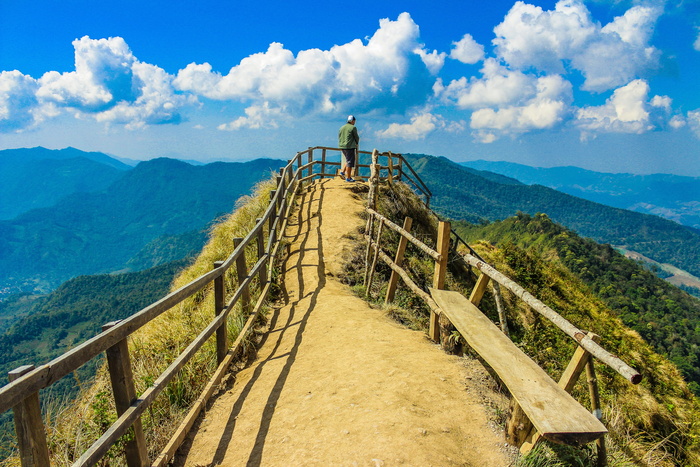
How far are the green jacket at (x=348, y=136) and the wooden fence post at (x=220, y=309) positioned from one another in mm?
9020

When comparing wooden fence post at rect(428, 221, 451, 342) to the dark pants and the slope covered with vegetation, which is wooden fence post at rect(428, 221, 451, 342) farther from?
the dark pants

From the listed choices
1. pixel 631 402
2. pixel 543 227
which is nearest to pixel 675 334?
pixel 543 227

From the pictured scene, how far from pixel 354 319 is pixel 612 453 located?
3.63m

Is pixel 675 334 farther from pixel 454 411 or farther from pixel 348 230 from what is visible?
pixel 454 411

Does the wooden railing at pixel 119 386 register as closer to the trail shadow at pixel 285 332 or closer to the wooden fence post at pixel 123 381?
the wooden fence post at pixel 123 381

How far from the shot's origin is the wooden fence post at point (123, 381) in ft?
8.66

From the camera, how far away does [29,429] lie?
6.33 feet

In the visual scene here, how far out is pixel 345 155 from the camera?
13.9 meters

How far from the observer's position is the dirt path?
3064mm

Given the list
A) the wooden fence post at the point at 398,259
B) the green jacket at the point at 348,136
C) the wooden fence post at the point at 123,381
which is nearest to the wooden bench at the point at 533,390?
the wooden fence post at the point at 398,259

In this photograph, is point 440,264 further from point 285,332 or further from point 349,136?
point 349,136

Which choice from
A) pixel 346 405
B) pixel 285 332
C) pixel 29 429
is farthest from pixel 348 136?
pixel 29 429

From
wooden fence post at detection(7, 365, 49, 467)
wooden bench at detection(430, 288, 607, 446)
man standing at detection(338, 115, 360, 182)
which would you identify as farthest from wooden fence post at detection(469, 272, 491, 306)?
man standing at detection(338, 115, 360, 182)

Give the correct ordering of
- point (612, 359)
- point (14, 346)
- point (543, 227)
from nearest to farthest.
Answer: point (612, 359) → point (543, 227) → point (14, 346)
